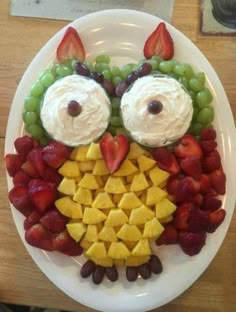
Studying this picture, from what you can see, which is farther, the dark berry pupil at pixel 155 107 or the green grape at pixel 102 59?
→ the green grape at pixel 102 59

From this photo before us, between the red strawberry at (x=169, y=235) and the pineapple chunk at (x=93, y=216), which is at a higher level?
the pineapple chunk at (x=93, y=216)

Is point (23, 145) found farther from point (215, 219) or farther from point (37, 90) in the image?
point (215, 219)

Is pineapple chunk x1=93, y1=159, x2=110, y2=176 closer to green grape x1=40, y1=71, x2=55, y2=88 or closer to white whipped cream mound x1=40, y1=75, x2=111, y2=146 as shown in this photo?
white whipped cream mound x1=40, y1=75, x2=111, y2=146

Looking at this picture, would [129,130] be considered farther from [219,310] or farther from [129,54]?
[219,310]

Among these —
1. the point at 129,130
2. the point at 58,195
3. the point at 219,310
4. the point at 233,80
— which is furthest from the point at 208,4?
the point at 219,310

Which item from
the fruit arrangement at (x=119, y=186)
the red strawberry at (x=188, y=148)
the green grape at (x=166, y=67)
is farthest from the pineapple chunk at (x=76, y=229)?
the green grape at (x=166, y=67)

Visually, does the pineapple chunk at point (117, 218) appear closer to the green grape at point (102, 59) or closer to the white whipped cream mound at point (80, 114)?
the white whipped cream mound at point (80, 114)

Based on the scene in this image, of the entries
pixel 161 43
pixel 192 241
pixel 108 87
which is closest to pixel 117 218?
pixel 192 241

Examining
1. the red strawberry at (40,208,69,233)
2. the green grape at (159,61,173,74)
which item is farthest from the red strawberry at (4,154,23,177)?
the green grape at (159,61,173,74)
